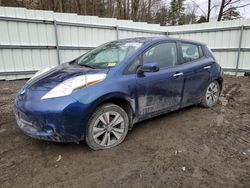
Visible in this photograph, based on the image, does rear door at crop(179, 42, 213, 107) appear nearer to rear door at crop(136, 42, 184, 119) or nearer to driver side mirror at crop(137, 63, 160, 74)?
rear door at crop(136, 42, 184, 119)

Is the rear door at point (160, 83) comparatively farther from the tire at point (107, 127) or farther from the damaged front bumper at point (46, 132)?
the damaged front bumper at point (46, 132)

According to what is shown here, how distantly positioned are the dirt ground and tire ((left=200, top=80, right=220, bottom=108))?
0.77m

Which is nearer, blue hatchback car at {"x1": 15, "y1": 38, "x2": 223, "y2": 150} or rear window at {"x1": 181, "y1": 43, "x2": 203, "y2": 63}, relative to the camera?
blue hatchback car at {"x1": 15, "y1": 38, "x2": 223, "y2": 150}

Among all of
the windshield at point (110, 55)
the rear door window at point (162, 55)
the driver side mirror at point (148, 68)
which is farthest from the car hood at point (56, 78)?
the rear door window at point (162, 55)

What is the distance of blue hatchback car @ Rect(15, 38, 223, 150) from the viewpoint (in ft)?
8.22

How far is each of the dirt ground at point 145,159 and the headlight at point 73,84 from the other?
82 cm

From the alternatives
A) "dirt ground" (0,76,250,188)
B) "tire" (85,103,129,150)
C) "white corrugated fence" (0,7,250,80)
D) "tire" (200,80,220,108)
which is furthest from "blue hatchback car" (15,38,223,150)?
"white corrugated fence" (0,7,250,80)

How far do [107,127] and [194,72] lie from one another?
2.11 metres

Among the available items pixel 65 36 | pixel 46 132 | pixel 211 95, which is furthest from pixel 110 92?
pixel 65 36

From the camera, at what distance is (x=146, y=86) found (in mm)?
3127

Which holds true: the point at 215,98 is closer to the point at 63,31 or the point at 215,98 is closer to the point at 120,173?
the point at 120,173

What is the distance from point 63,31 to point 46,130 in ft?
19.9

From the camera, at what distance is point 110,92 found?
2.72 m

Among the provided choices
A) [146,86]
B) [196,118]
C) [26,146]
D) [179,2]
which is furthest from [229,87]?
[179,2]
